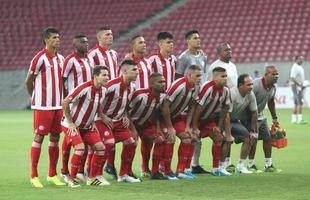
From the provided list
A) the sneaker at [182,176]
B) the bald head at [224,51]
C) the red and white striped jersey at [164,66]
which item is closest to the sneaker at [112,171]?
the sneaker at [182,176]

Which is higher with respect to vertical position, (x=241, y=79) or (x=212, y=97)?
(x=241, y=79)

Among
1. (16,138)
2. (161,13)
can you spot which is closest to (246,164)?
(16,138)

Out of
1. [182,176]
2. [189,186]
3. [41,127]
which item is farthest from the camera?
[182,176]

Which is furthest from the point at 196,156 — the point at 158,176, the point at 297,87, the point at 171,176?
the point at 297,87

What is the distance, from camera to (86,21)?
42.2m

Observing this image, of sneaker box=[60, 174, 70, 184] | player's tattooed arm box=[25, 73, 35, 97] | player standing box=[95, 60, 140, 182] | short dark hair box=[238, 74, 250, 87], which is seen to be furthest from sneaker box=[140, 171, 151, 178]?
player's tattooed arm box=[25, 73, 35, 97]

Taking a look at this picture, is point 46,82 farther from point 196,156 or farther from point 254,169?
point 254,169

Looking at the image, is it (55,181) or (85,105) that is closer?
(85,105)

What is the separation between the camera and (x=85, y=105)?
1041cm

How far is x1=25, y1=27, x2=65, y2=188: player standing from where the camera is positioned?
10656mm

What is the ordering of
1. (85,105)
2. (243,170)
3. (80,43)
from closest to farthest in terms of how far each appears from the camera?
(85,105)
(80,43)
(243,170)

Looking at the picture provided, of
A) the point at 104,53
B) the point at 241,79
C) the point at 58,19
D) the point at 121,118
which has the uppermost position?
the point at 58,19

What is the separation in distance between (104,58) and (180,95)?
132 centimetres

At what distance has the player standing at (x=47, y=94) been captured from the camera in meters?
10.7
